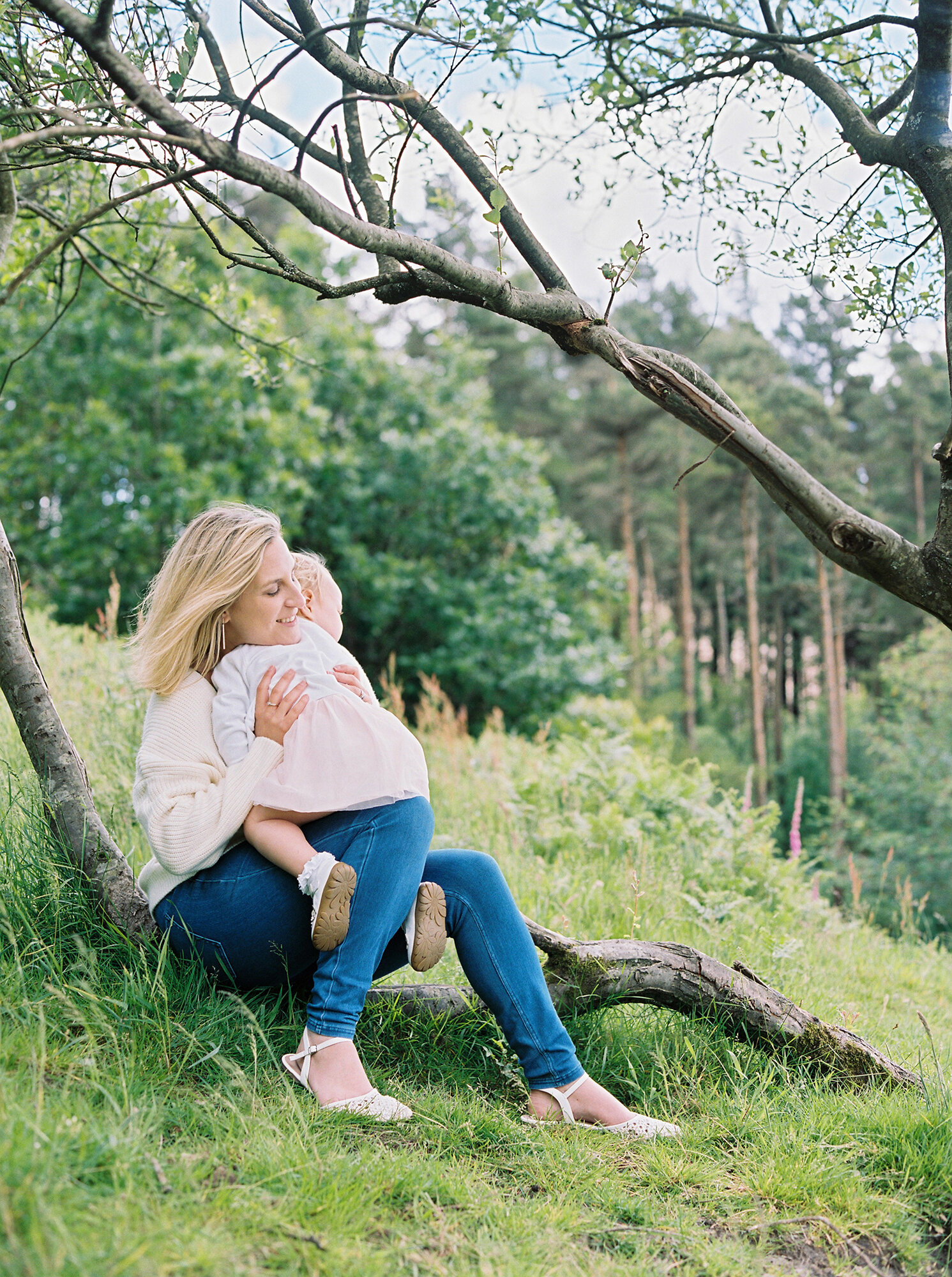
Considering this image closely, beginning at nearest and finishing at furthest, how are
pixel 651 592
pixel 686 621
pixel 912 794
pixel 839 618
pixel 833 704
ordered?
pixel 912 794
pixel 833 704
pixel 839 618
pixel 686 621
pixel 651 592

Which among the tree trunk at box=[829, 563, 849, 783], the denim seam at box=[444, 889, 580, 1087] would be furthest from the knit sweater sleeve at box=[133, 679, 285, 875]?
the tree trunk at box=[829, 563, 849, 783]

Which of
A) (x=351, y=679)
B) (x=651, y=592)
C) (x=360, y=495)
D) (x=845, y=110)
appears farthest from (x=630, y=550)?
(x=351, y=679)

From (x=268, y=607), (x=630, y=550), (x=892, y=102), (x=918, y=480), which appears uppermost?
(x=918, y=480)

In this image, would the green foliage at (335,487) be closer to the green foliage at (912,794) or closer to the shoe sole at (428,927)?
the green foliage at (912,794)

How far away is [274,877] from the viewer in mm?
2211

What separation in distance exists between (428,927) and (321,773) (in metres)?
0.46

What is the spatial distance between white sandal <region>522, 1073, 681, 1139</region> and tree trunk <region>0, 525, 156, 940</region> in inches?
43.5

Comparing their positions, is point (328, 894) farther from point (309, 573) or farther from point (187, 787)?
point (309, 573)

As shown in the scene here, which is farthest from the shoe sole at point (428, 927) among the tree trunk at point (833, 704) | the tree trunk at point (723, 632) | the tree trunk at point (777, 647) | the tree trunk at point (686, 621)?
the tree trunk at point (723, 632)

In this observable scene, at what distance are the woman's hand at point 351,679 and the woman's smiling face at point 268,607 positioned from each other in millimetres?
153

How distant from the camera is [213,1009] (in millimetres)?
2219

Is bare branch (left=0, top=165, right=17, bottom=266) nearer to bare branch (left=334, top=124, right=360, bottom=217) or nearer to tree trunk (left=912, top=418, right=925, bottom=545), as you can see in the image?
bare branch (left=334, top=124, right=360, bottom=217)

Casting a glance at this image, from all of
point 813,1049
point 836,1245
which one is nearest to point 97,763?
point 813,1049

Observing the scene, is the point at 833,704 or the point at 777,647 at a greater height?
the point at 777,647
